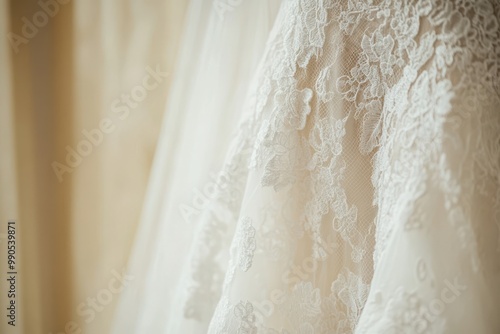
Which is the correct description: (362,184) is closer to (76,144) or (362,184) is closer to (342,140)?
(342,140)

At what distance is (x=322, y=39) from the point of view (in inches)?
23.8

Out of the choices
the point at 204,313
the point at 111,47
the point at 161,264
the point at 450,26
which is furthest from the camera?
the point at 111,47

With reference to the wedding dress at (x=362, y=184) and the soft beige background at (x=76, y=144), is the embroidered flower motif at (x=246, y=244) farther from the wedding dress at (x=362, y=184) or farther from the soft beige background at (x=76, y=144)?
the soft beige background at (x=76, y=144)

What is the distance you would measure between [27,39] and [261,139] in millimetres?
676

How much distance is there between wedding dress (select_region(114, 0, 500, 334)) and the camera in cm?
49

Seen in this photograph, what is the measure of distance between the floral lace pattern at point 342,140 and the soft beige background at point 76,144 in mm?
487

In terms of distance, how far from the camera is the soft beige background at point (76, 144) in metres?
0.94

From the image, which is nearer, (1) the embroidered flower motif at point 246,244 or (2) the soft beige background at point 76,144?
(1) the embroidered flower motif at point 246,244

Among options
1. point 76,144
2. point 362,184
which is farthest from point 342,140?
point 76,144

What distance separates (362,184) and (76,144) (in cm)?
72

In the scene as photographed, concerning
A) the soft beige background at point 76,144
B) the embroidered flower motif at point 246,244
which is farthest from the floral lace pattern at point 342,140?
the soft beige background at point 76,144

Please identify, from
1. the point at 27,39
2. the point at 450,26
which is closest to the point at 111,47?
the point at 27,39

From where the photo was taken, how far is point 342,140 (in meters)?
0.60

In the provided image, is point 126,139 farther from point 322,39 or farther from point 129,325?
point 322,39
